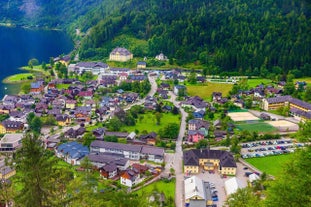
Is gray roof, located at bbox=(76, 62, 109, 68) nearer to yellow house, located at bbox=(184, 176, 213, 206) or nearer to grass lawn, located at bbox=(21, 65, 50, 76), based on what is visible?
grass lawn, located at bbox=(21, 65, 50, 76)

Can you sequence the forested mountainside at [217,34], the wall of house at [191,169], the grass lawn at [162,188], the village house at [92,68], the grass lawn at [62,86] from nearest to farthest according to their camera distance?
the grass lawn at [162,188]
the wall of house at [191,169]
the grass lawn at [62,86]
the village house at [92,68]
the forested mountainside at [217,34]

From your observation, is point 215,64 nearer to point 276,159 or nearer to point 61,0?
point 276,159

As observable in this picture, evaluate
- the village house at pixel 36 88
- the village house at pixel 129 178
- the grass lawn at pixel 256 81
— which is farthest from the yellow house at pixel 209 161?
the village house at pixel 36 88

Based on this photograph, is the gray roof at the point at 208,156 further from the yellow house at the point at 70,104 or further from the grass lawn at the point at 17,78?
the grass lawn at the point at 17,78

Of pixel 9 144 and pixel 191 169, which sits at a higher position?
pixel 9 144

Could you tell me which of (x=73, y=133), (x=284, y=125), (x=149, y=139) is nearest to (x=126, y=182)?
(x=149, y=139)

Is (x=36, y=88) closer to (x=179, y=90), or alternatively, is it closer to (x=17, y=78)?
(x=17, y=78)

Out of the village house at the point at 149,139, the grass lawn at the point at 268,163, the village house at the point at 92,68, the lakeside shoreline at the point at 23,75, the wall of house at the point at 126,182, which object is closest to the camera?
the wall of house at the point at 126,182
